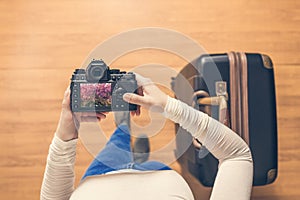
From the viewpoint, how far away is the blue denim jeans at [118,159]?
110 cm

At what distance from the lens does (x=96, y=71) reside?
848 mm

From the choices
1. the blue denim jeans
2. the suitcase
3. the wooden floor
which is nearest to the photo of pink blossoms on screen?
the blue denim jeans

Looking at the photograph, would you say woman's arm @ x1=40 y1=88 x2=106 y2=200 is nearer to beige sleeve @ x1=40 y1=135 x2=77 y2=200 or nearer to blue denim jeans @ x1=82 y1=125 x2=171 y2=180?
beige sleeve @ x1=40 y1=135 x2=77 y2=200

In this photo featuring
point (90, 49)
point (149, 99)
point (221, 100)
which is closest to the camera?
point (149, 99)

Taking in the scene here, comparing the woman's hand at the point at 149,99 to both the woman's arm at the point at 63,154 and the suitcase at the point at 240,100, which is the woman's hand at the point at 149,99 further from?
the suitcase at the point at 240,100

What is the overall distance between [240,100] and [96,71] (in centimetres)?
49

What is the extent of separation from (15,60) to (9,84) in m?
0.08

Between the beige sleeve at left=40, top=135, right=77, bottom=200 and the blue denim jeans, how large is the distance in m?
0.14

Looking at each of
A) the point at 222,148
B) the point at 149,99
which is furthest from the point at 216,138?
the point at 149,99

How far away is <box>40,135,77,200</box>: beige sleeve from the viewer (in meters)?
0.89

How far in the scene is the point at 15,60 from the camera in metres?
1.45

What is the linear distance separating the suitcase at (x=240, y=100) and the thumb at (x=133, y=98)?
0.40 metres

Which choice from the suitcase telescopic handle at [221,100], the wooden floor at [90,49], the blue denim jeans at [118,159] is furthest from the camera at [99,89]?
the wooden floor at [90,49]

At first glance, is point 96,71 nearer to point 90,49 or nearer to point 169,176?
point 169,176
